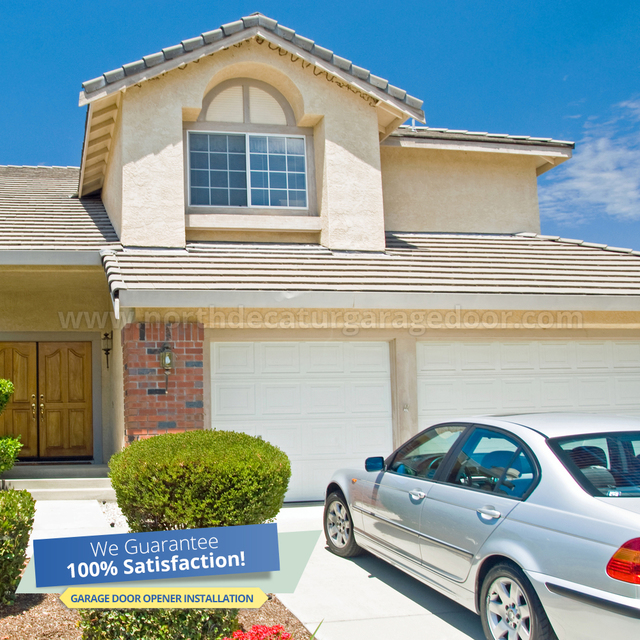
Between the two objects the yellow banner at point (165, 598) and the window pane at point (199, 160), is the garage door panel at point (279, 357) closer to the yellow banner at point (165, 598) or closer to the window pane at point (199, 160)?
the window pane at point (199, 160)

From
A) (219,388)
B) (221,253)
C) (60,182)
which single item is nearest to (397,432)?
(219,388)

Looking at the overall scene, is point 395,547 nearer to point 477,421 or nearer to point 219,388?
point 477,421

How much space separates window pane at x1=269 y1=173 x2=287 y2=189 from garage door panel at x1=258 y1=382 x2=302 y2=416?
10.7 ft

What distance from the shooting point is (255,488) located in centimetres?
448

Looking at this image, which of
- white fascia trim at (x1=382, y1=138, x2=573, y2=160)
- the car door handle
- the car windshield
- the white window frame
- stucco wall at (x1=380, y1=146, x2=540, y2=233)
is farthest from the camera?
stucco wall at (x1=380, y1=146, x2=540, y2=233)

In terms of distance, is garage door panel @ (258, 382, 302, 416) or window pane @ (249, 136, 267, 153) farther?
window pane @ (249, 136, 267, 153)

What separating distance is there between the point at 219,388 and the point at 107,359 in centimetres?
386

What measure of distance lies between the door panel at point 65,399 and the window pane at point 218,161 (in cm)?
403

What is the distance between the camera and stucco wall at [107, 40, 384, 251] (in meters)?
9.59

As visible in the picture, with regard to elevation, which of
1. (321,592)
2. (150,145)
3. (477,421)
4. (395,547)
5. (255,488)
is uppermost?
(150,145)


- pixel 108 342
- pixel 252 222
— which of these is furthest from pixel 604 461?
pixel 108 342

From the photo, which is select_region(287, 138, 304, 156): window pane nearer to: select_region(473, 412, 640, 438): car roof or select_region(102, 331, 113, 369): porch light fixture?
select_region(102, 331, 113, 369): porch light fixture

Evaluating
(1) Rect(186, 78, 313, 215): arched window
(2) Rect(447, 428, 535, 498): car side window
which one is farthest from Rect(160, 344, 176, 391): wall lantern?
(2) Rect(447, 428, 535, 498): car side window

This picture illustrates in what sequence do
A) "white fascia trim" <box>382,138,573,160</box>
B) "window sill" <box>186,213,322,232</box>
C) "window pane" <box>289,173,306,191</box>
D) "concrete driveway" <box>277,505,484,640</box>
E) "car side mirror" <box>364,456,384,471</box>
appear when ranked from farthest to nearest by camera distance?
"white fascia trim" <box>382,138,573,160</box>
"window pane" <box>289,173,306,191</box>
"window sill" <box>186,213,322,232</box>
"car side mirror" <box>364,456,384,471</box>
"concrete driveway" <box>277,505,484,640</box>
